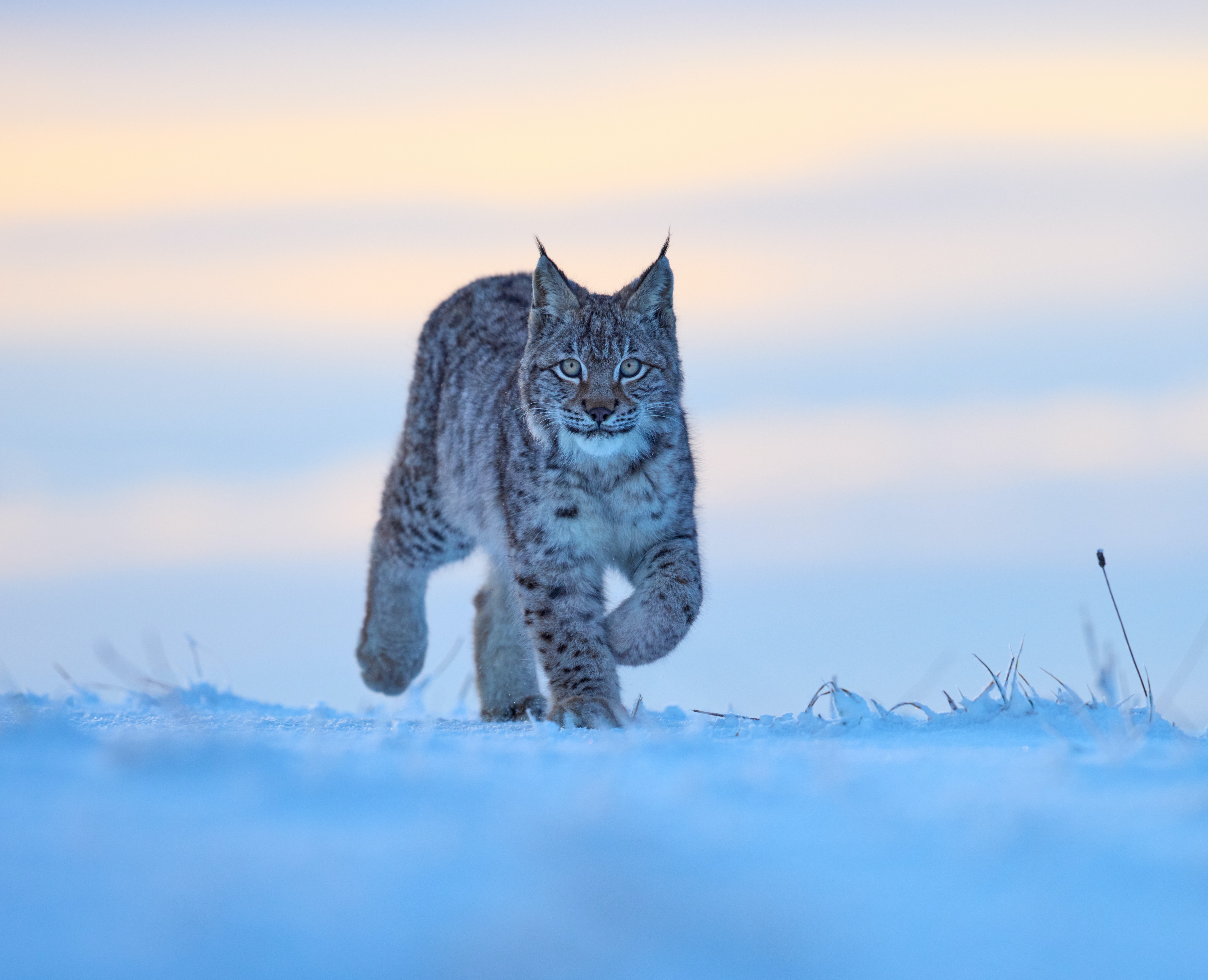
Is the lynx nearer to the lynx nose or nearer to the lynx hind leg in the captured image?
the lynx nose

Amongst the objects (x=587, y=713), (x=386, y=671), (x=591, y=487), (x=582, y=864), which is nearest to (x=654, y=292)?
(x=591, y=487)

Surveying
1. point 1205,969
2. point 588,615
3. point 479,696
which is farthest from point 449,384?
point 1205,969

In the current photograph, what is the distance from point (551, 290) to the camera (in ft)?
17.8

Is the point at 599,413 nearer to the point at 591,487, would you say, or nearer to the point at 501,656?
the point at 591,487

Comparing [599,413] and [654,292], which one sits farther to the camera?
[654,292]

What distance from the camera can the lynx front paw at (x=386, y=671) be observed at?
23.1 feet

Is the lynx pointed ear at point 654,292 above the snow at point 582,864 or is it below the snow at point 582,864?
above

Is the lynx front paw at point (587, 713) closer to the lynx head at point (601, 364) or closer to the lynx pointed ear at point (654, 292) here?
the lynx head at point (601, 364)

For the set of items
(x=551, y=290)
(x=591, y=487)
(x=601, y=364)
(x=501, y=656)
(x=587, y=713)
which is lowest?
(x=587, y=713)

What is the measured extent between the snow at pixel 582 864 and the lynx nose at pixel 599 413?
2288 mm

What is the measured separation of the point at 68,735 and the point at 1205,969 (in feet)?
7.49

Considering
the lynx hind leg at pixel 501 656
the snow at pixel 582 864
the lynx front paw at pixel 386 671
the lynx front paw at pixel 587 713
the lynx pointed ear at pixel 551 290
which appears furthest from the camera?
the lynx front paw at pixel 386 671

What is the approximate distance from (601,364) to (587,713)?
4.52 ft

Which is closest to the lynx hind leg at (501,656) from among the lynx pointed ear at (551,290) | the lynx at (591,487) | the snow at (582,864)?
the lynx at (591,487)
